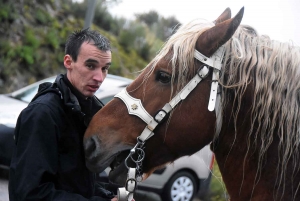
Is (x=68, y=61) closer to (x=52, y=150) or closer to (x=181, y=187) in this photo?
(x=52, y=150)

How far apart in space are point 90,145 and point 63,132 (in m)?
0.15

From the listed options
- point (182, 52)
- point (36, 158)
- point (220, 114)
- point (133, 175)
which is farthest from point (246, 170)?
point (36, 158)

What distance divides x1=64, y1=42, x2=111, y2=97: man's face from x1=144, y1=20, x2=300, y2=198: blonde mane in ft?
1.38

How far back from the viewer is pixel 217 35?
7.55 ft

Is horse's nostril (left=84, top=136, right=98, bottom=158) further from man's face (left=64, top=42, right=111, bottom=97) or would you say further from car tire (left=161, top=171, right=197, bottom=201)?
car tire (left=161, top=171, right=197, bottom=201)

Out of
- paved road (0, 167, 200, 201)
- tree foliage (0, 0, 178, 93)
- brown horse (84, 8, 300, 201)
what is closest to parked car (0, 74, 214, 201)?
paved road (0, 167, 200, 201)

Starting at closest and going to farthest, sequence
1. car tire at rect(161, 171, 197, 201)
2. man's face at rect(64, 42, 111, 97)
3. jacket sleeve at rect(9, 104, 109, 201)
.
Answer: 1. jacket sleeve at rect(9, 104, 109, 201)
2. man's face at rect(64, 42, 111, 97)
3. car tire at rect(161, 171, 197, 201)

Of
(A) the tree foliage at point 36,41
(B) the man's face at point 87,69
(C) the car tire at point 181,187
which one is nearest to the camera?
(B) the man's face at point 87,69

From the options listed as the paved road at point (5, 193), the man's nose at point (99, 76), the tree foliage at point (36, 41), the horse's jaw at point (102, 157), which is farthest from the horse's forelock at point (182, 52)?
the tree foliage at point (36, 41)

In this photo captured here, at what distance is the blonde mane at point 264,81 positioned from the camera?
2.26 m

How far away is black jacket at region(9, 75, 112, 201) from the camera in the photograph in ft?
6.73

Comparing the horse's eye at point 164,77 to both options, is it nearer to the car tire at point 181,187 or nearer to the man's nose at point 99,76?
the man's nose at point 99,76

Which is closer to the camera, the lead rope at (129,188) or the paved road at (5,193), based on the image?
the lead rope at (129,188)

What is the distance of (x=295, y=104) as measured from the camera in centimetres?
225
